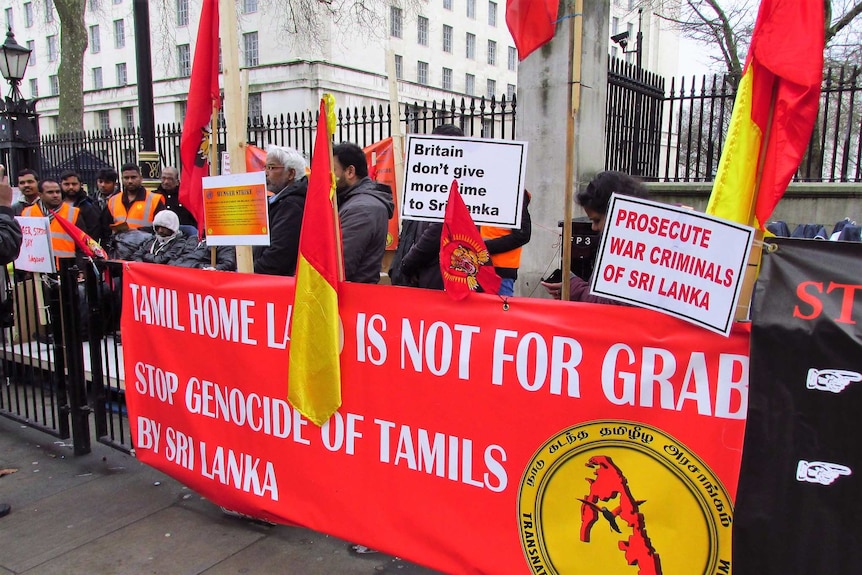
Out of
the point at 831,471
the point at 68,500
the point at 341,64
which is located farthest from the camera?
the point at 341,64

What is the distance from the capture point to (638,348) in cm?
231

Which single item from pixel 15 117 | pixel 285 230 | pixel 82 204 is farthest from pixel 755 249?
pixel 15 117

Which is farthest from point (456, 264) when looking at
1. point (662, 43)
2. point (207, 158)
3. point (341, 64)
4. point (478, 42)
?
point (662, 43)

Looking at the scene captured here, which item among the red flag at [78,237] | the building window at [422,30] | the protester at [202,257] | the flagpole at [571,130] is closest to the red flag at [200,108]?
the red flag at [78,237]

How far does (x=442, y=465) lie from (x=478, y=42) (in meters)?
56.9

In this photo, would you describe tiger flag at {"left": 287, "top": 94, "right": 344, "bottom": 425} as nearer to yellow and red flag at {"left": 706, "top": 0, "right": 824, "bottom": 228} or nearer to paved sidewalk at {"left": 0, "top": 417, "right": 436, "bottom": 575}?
paved sidewalk at {"left": 0, "top": 417, "right": 436, "bottom": 575}

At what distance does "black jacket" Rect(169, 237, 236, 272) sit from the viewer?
5695 millimetres

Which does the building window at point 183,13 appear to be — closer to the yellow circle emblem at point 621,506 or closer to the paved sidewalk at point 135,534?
the paved sidewalk at point 135,534

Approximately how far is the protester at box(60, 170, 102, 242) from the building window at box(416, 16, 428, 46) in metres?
44.9

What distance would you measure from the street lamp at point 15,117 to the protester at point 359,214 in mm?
10751

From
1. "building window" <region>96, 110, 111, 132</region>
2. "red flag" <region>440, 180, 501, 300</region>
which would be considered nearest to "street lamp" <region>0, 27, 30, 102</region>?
"red flag" <region>440, 180, 501, 300</region>

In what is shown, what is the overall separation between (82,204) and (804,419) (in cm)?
812

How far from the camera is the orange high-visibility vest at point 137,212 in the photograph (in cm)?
754

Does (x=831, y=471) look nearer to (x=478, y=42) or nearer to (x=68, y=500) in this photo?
(x=68, y=500)
